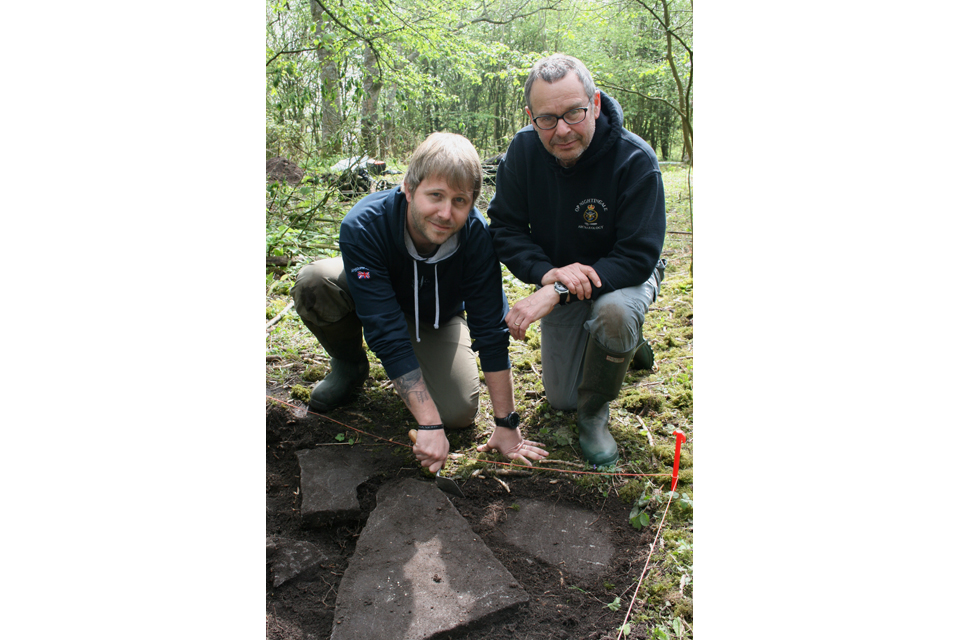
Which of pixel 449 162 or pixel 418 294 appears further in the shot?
pixel 418 294

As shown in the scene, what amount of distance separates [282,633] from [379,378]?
4.24 feet

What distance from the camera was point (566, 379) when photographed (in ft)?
7.77

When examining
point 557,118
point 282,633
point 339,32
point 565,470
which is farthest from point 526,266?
point 339,32

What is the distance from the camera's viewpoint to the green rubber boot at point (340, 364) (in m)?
2.32

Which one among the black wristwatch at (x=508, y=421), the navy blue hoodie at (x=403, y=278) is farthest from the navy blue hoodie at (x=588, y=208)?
the black wristwatch at (x=508, y=421)

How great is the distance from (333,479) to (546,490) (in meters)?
0.78

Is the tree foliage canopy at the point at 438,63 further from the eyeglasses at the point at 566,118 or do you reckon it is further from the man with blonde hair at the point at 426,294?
the man with blonde hair at the point at 426,294

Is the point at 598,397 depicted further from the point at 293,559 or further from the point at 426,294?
the point at 293,559

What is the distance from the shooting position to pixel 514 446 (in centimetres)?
208

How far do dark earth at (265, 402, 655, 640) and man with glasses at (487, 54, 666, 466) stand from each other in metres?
0.33

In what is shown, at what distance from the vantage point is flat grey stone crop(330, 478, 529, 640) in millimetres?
1405

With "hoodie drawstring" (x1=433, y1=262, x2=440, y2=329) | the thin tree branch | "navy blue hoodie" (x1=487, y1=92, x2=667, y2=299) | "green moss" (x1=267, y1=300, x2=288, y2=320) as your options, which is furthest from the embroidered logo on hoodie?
"green moss" (x1=267, y1=300, x2=288, y2=320)

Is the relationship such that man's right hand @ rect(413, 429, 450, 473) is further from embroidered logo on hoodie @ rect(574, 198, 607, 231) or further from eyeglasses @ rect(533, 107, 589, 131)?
eyeglasses @ rect(533, 107, 589, 131)

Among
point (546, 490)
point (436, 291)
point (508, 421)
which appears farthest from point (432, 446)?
point (436, 291)
